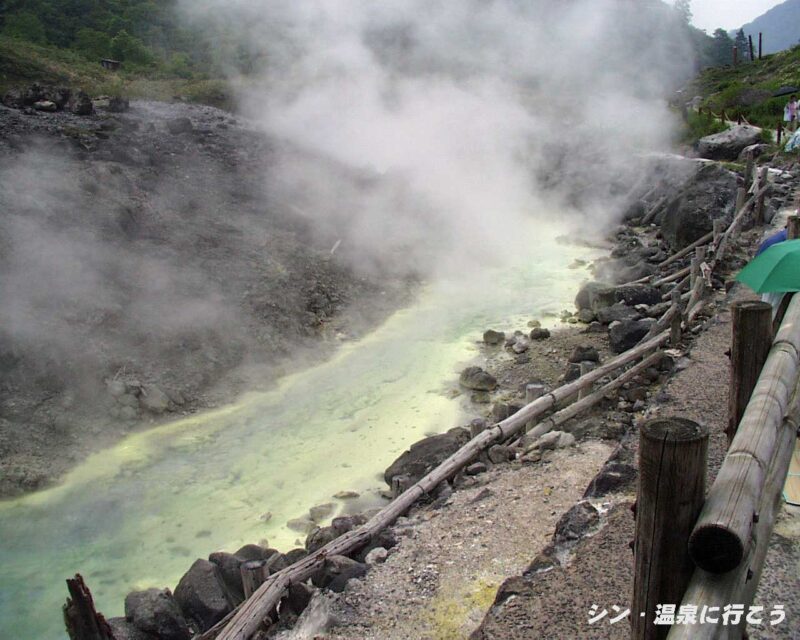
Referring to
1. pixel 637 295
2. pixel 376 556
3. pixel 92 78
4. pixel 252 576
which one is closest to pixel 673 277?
pixel 637 295

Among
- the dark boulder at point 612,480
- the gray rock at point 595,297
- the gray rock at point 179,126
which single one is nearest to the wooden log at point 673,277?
the gray rock at point 595,297

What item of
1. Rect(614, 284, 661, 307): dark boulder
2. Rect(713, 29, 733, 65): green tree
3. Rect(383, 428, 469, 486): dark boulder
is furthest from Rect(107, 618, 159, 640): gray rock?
Rect(713, 29, 733, 65): green tree

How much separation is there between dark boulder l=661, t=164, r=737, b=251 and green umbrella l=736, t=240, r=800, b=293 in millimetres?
9205

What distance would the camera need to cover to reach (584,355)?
8.68 metres

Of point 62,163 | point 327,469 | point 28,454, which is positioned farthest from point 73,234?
point 327,469

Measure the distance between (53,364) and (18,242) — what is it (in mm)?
2124

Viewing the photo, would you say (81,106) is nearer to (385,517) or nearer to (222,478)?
(222,478)

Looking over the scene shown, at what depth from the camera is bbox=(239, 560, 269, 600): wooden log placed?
15.0 feet

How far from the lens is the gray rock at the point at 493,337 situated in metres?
10.0

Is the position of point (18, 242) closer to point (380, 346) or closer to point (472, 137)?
point (380, 346)

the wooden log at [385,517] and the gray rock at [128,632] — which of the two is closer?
the wooden log at [385,517]

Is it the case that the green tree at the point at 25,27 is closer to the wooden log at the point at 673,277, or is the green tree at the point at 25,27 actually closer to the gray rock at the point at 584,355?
the wooden log at the point at 673,277

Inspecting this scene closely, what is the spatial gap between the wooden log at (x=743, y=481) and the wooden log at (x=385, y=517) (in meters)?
3.24

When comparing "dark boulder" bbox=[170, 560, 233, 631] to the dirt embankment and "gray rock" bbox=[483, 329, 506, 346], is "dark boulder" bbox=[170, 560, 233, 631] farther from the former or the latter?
"gray rock" bbox=[483, 329, 506, 346]
